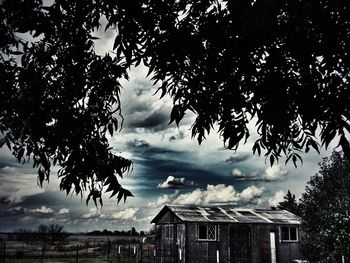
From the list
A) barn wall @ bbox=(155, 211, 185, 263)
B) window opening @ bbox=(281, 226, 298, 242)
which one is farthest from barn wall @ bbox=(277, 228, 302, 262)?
barn wall @ bbox=(155, 211, 185, 263)

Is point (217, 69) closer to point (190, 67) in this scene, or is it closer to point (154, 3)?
point (190, 67)

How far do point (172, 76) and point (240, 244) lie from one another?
92.1ft

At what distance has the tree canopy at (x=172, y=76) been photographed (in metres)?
4.78

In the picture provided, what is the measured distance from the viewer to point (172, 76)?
5539mm

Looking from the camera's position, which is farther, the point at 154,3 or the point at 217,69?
the point at 154,3

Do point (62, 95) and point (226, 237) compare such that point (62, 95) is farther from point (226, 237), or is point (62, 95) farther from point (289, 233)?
point (289, 233)

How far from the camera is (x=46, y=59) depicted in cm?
596

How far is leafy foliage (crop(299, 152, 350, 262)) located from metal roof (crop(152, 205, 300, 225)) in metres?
2.79

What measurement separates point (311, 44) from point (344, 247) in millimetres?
17674

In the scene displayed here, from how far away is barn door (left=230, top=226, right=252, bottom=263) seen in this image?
31.0 meters

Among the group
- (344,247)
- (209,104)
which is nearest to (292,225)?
(344,247)

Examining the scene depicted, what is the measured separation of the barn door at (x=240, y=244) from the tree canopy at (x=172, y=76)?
27097mm

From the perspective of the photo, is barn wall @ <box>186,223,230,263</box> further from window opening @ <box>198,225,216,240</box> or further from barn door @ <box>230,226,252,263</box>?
barn door @ <box>230,226,252,263</box>

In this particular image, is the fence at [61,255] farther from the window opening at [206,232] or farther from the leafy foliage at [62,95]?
the leafy foliage at [62,95]
